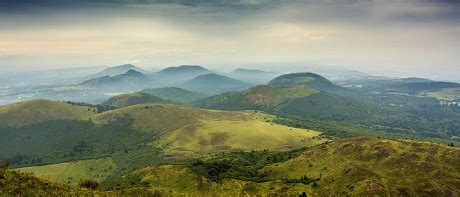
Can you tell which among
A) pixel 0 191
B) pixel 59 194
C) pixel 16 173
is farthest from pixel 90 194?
pixel 0 191

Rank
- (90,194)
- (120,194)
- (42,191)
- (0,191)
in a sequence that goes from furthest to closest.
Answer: (120,194) → (90,194) → (42,191) → (0,191)

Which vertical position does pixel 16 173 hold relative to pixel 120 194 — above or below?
above

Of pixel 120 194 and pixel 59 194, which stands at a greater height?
pixel 59 194

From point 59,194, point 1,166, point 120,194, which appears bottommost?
point 120,194

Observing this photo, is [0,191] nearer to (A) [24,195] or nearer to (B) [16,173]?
(A) [24,195]

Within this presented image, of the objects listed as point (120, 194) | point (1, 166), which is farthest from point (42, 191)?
point (120, 194)

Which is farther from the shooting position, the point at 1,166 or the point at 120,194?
the point at 120,194

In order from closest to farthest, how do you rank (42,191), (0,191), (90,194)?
(0,191) → (42,191) → (90,194)

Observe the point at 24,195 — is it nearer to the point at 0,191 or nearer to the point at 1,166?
the point at 0,191

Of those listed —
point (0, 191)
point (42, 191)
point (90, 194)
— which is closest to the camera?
point (0, 191)
